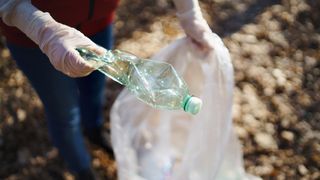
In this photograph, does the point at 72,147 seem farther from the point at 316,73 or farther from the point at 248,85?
the point at 316,73

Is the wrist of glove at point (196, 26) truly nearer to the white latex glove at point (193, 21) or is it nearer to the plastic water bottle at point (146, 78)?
the white latex glove at point (193, 21)

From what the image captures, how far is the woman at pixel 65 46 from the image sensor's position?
950 mm

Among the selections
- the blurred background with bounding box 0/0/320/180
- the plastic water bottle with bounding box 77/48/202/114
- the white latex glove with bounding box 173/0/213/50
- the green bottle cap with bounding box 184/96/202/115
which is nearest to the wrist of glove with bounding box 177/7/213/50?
the white latex glove with bounding box 173/0/213/50

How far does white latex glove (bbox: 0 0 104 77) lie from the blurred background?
84 cm

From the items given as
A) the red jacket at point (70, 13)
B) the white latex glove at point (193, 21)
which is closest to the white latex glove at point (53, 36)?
the red jacket at point (70, 13)

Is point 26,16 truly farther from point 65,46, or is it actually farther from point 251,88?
point 251,88

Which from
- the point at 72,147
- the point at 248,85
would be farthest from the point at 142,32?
the point at 72,147

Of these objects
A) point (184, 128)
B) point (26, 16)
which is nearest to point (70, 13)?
point (26, 16)

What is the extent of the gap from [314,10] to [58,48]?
1531mm

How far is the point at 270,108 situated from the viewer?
1.90 m

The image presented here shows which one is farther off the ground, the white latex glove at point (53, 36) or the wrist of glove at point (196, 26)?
the white latex glove at point (53, 36)

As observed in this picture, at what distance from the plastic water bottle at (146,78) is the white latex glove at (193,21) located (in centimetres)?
17

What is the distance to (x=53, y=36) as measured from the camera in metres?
0.95

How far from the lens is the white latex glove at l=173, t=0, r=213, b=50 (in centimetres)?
123
